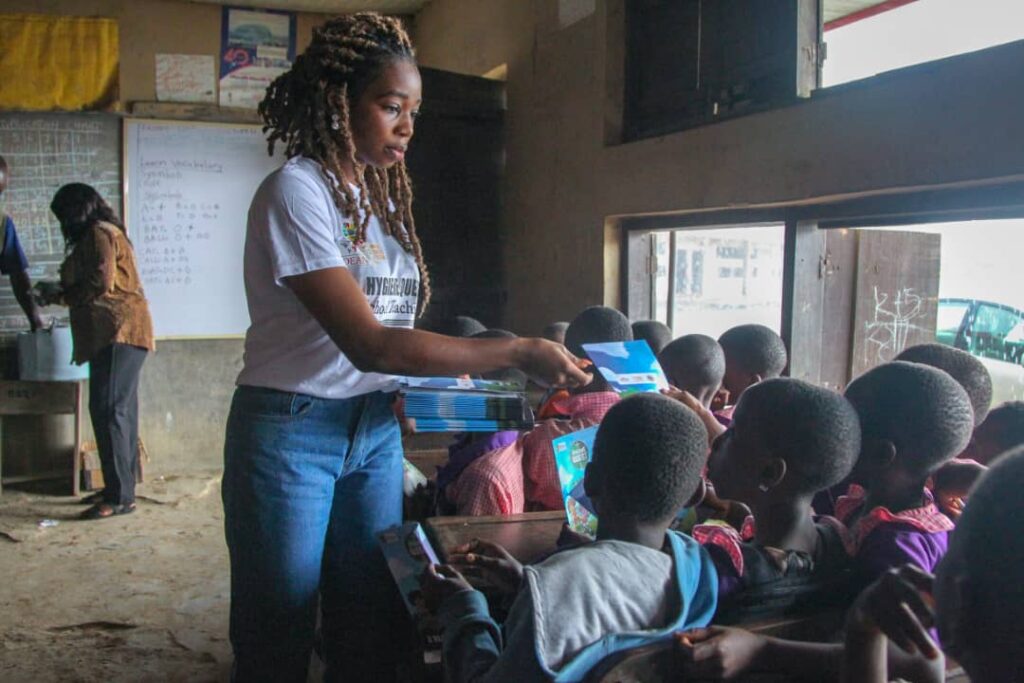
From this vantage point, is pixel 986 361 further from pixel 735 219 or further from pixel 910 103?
pixel 735 219

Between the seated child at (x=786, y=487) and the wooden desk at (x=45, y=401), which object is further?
the wooden desk at (x=45, y=401)

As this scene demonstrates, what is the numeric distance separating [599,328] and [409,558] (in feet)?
3.07

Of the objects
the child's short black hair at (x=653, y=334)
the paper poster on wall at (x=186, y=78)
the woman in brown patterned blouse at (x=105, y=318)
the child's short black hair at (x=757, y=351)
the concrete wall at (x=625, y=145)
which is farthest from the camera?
the paper poster on wall at (x=186, y=78)

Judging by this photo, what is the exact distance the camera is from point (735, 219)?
2.60 m

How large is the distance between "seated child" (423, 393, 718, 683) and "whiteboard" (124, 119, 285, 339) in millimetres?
4250

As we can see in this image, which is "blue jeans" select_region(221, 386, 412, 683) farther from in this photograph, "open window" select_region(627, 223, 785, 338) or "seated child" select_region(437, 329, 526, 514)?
"open window" select_region(627, 223, 785, 338)

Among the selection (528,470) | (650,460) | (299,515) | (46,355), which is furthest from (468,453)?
(46,355)

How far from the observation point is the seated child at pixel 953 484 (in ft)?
4.78

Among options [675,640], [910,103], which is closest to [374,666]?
[675,640]

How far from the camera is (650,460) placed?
1.18 meters

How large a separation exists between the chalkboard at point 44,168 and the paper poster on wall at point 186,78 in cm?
35

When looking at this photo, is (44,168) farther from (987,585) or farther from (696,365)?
(987,585)

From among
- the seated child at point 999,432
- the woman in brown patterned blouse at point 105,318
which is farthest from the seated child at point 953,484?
the woman in brown patterned blouse at point 105,318

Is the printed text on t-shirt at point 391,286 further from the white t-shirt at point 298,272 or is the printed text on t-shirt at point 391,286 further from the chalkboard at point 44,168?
the chalkboard at point 44,168
